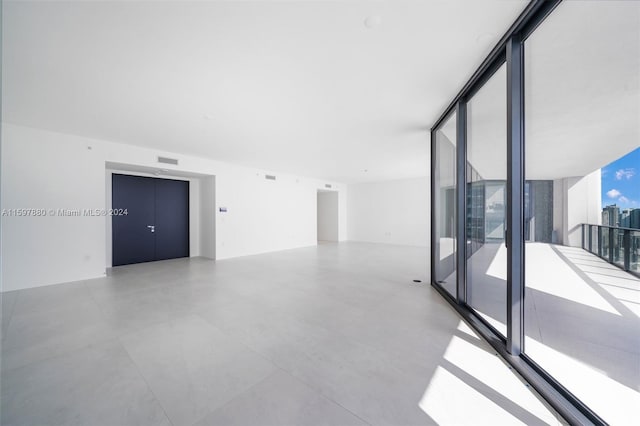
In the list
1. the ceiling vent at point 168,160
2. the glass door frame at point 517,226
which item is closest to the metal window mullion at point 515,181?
the glass door frame at point 517,226

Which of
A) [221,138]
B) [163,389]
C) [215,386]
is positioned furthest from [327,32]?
[221,138]

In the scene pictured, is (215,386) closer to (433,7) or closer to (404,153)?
(433,7)

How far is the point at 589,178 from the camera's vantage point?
177cm

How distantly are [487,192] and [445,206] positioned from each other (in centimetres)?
147

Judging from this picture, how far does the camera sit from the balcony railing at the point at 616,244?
1.44 m

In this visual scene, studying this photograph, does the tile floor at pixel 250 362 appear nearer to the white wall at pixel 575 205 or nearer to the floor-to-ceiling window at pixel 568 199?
the floor-to-ceiling window at pixel 568 199

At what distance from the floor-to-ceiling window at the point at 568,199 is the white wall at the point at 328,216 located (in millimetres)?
9152

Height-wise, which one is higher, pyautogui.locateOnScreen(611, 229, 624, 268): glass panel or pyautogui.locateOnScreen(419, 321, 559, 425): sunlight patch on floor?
pyautogui.locateOnScreen(611, 229, 624, 268): glass panel

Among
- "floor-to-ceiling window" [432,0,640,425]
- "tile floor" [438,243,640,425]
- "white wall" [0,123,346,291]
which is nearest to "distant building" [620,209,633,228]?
"floor-to-ceiling window" [432,0,640,425]

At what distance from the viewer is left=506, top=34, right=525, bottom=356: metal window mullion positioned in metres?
2.09

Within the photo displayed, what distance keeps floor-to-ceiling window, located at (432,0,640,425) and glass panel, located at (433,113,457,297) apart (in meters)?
0.86

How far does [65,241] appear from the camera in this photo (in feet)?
15.8

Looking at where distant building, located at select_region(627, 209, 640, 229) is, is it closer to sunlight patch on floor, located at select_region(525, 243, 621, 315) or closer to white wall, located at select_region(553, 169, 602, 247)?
white wall, located at select_region(553, 169, 602, 247)

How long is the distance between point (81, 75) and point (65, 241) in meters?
3.82
